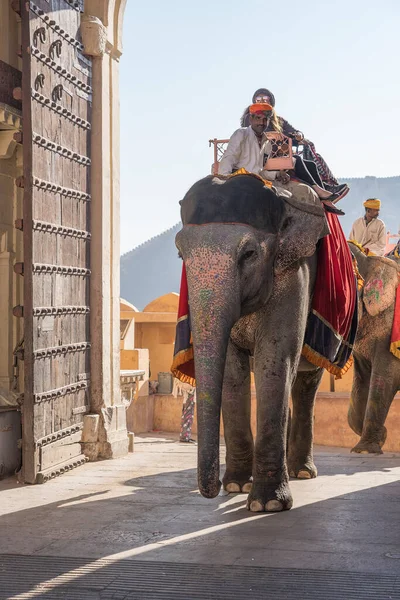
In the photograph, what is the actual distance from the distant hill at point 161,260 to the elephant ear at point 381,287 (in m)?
60.0

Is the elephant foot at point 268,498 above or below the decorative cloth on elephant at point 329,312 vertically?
below

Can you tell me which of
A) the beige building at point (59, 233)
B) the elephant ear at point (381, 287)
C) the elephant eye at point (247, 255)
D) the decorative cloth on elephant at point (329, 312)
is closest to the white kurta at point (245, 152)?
the decorative cloth on elephant at point (329, 312)

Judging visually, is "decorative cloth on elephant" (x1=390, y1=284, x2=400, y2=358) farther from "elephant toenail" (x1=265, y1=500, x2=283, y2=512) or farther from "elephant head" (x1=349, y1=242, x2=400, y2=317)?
"elephant toenail" (x1=265, y1=500, x2=283, y2=512)

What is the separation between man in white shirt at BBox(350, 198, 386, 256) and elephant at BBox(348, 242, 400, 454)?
1095 millimetres

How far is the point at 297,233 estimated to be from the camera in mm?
5996

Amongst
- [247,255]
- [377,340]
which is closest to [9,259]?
[247,255]

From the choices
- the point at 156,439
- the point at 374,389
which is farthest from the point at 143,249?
the point at 374,389

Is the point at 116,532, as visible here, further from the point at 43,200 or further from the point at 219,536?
the point at 43,200

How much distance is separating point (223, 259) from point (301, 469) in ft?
7.75

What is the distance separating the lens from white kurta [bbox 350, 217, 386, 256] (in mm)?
10798

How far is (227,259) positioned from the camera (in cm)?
538

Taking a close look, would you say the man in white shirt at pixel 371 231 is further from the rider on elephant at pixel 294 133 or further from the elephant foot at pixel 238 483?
the elephant foot at pixel 238 483

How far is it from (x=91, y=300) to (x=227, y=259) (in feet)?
10.7

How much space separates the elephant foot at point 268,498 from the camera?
5816 millimetres
